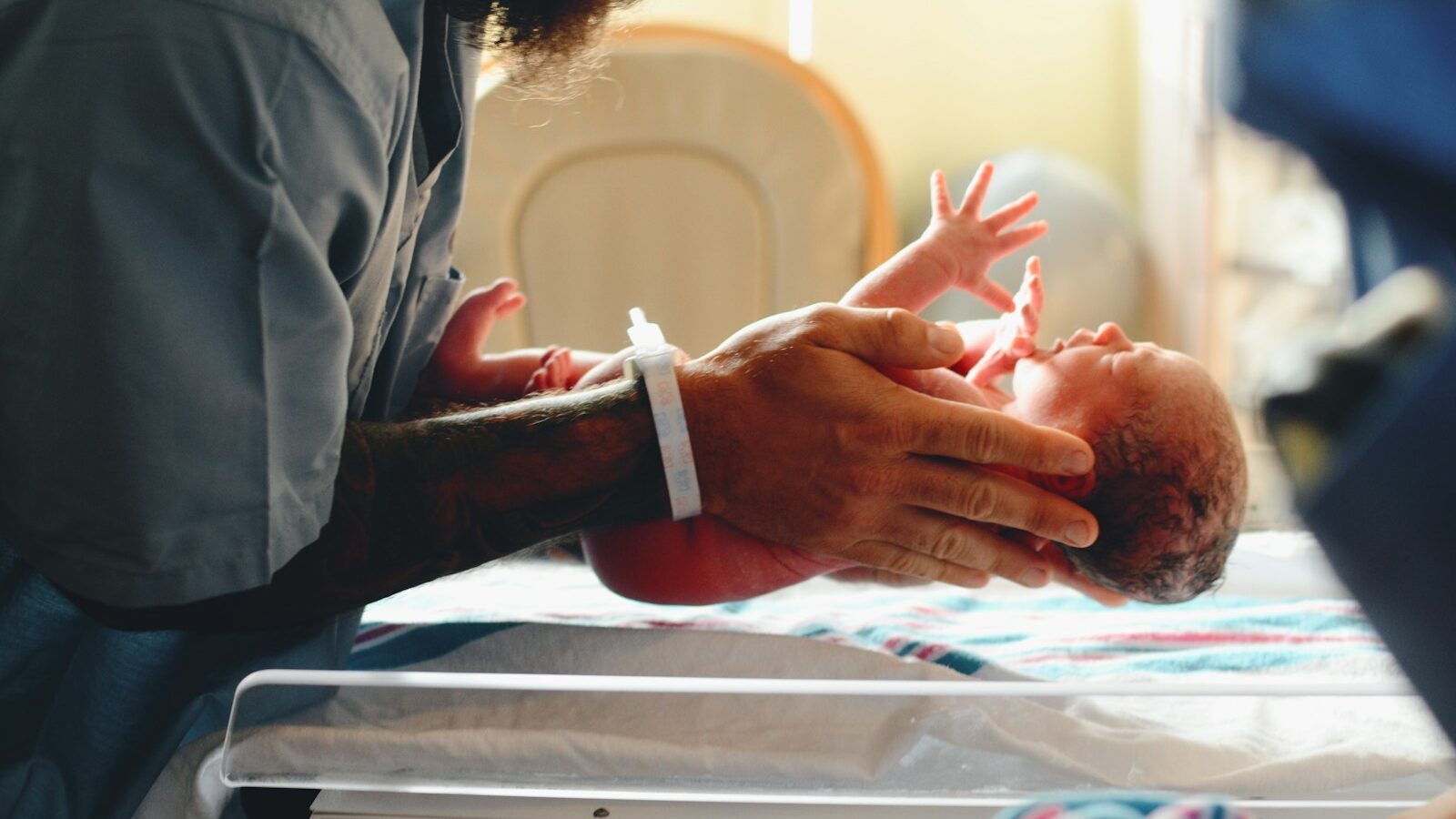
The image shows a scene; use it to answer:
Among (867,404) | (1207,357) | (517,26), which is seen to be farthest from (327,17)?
(1207,357)

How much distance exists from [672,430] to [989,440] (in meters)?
0.24

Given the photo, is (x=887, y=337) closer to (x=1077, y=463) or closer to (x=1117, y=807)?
(x=1077, y=463)

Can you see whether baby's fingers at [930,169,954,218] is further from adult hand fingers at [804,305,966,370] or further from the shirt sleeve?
the shirt sleeve

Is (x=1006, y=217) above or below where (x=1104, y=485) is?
above

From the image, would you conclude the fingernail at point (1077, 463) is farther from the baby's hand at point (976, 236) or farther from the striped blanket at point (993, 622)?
the baby's hand at point (976, 236)

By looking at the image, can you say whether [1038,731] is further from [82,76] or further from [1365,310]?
[82,76]

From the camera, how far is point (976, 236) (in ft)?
4.02

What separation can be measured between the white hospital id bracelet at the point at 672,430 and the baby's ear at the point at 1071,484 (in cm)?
32

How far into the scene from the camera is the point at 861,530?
3.11ft

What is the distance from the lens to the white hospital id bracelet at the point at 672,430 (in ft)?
2.99

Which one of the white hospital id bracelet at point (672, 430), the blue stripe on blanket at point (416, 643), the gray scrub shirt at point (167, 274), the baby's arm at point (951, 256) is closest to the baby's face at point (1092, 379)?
the baby's arm at point (951, 256)

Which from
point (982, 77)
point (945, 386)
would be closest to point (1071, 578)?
point (945, 386)

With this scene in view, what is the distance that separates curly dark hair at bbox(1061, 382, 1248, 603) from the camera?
3.29ft

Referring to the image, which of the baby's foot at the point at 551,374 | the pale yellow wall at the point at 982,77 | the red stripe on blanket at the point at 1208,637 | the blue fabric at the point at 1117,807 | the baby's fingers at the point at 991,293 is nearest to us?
the blue fabric at the point at 1117,807
